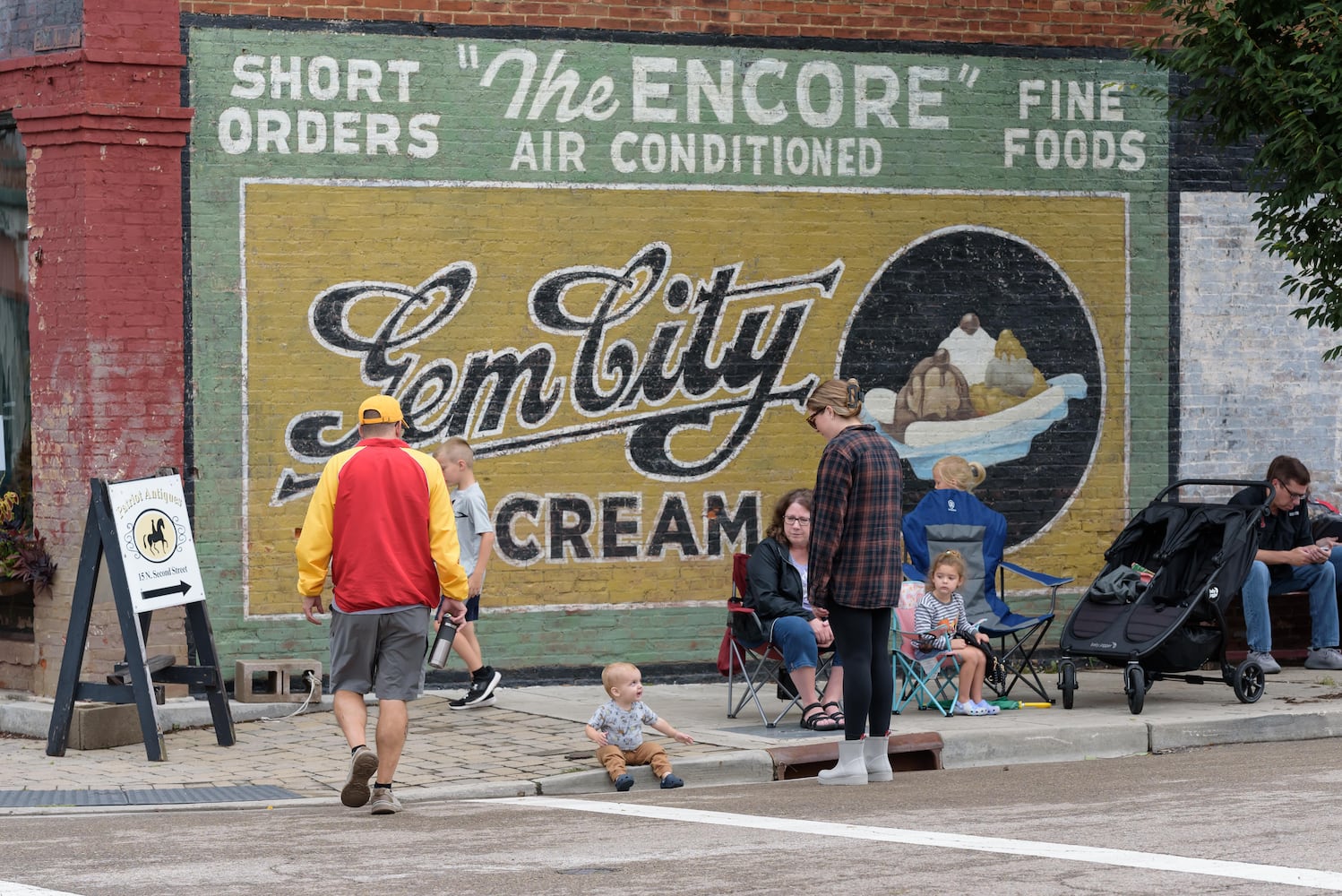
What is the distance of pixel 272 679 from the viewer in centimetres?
1251

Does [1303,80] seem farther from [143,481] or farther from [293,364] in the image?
[143,481]

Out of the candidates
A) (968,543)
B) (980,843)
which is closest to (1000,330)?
(968,543)

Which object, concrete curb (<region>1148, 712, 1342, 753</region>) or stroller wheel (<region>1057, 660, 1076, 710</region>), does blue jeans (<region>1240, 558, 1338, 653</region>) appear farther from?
A: stroller wheel (<region>1057, 660, 1076, 710</region>)

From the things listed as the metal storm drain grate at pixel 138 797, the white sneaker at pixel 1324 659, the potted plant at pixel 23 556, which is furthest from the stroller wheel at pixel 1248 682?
the potted plant at pixel 23 556

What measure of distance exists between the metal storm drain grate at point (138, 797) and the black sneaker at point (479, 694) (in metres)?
2.49

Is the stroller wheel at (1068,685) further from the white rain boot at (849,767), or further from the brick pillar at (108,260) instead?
the brick pillar at (108,260)

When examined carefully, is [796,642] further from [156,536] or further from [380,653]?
[156,536]

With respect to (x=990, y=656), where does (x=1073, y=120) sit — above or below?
above

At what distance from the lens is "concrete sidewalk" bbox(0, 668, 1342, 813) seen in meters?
9.80

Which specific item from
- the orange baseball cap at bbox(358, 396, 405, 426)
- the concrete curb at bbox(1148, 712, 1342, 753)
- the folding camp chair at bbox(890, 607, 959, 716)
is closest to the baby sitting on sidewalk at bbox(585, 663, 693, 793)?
the orange baseball cap at bbox(358, 396, 405, 426)

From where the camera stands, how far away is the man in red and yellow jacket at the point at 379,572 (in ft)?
29.6

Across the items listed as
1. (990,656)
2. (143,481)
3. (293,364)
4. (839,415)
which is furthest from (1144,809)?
(293,364)

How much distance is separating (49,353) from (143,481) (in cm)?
204

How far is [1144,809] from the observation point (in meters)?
8.43
